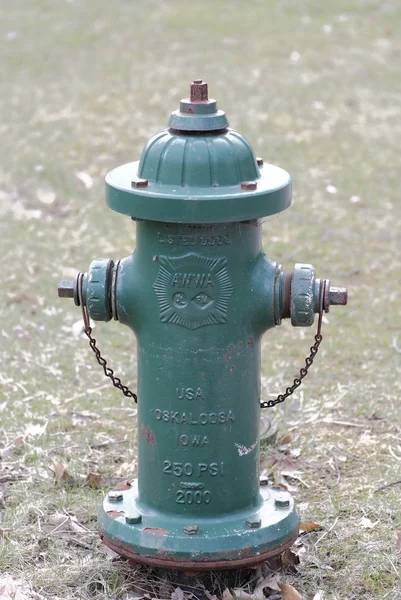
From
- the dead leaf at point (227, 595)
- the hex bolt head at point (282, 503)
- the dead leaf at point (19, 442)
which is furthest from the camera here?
the dead leaf at point (19, 442)

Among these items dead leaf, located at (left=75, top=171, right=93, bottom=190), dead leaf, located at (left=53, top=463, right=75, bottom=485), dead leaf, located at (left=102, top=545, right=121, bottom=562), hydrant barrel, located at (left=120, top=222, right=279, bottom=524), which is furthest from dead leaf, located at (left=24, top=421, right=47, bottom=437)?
dead leaf, located at (left=75, top=171, right=93, bottom=190)

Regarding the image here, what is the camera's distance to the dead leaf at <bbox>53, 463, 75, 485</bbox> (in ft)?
14.3

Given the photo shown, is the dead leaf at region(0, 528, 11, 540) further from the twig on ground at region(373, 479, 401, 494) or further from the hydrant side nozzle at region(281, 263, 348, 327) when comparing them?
the twig on ground at region(373, 479, 401, 494)

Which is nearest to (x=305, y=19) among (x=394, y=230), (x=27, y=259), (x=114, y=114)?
(x=114, y=114)

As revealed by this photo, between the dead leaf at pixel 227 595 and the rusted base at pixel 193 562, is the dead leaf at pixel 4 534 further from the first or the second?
the dead leaf at pixel 227 595

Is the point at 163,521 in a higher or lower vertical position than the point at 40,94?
lower

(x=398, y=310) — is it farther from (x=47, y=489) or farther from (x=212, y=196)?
(x=212, y=196)

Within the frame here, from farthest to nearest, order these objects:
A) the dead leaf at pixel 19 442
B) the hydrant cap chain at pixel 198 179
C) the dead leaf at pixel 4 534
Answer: the dead leaf at pixel 19 442, the dead leaf at pixel 4 534, the hydrant cap chain at pixel 198 179

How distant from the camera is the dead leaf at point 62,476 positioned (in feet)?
14.3

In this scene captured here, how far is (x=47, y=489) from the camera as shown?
4.33m

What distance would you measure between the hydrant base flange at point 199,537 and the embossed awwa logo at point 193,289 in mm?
691

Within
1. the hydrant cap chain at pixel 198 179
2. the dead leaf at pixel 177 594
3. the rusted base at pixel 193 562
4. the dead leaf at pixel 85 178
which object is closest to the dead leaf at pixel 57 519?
the rusted base at pixel 193 562

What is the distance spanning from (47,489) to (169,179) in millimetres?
1602

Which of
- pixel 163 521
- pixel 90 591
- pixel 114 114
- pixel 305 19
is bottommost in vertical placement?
pixel 90 591
